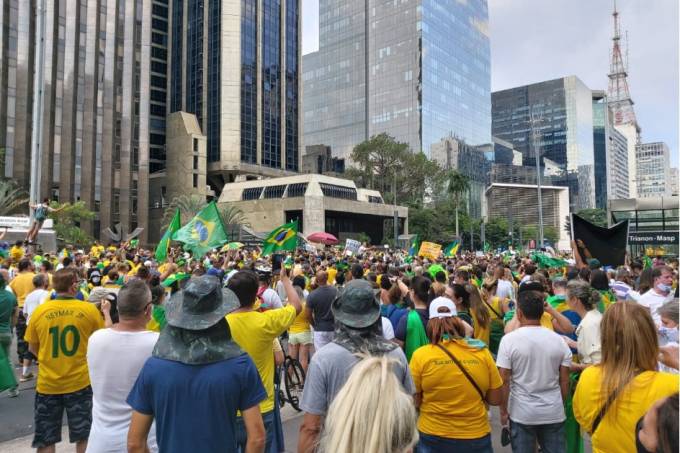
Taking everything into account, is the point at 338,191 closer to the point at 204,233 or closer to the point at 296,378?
the point at 204,233

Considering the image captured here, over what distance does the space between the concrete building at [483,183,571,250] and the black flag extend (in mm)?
114333

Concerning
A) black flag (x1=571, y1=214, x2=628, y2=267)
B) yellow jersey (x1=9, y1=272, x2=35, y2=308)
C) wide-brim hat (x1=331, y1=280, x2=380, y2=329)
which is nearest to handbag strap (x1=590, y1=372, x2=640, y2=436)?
wide-brim hat (x1=331, y1=280, x2=380, y2=329)

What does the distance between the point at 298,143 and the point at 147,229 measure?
2872 centimetres

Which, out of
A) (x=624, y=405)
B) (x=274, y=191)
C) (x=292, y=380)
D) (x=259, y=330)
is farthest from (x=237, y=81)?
(x=624, y=405)

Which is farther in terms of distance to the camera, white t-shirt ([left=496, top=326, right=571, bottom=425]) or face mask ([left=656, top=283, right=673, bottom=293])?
face mask ([left=656, top=283, right=673, bottom=293])

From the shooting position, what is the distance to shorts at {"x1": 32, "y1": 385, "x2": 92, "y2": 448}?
167 inches

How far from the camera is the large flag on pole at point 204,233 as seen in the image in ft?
39.0

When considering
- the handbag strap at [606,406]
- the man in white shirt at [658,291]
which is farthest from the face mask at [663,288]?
the handbag strap at [606,406]

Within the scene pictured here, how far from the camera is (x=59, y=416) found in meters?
4.37

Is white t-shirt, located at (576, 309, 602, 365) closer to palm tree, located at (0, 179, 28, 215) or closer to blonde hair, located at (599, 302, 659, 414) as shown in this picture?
blonde hair, located at (599, 302, 659, 414)

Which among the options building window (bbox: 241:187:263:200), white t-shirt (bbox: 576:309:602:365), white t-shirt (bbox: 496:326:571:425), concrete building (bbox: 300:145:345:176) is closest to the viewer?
white t-shirt (bbox: 496:326:571:425)

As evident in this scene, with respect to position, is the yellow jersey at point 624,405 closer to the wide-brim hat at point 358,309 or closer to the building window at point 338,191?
the wide-brim hat at point 358,309

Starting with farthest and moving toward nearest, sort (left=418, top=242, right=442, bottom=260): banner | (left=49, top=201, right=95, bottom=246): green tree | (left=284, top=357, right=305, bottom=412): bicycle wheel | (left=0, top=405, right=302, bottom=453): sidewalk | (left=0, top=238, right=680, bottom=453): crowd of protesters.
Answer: (left=49, top=201, right=95, bottom=246): green tree
(left=418, top=242, right=442, bottom=260): banner
(left=284, top=357, right=305, bottom=412): bicycle wheel
(left=0, top=405, right=302, bottom=453): sidewalk
(left=0, top=238, right=680, bottom=453): crowd of protesters

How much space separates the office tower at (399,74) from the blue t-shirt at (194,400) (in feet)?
361
